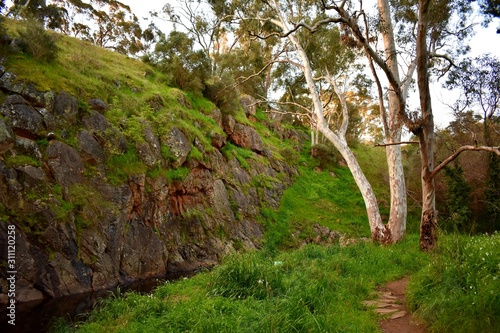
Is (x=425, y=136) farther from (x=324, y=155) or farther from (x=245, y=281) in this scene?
(x=324, y=155)

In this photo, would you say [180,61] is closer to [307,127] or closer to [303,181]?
[303,181]

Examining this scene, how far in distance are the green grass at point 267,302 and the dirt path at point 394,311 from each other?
0.17m

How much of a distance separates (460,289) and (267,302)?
7.90ft

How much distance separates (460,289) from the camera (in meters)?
4.06

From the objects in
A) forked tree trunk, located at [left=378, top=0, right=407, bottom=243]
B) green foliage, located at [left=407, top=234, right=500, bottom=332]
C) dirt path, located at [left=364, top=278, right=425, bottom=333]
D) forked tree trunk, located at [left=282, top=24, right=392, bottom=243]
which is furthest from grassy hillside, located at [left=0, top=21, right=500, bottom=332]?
forked tree trunk, located at [left=282, top=24, right=392, bottom=243]

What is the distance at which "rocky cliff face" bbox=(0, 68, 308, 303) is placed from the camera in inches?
330

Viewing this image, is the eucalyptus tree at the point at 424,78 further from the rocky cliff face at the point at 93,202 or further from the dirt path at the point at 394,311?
the rocky cliff face at the point at 93,202

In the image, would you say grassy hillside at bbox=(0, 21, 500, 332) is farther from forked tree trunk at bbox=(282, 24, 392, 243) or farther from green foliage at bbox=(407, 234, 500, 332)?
forked tree trunk at bbox=(282, 24, 392, 243)

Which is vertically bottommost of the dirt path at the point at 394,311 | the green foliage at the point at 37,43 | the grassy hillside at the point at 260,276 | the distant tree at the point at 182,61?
the dirt path at the point at 394,311

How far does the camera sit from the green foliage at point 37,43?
11.5 metres

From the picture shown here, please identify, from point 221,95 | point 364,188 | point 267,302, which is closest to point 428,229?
point 364,188

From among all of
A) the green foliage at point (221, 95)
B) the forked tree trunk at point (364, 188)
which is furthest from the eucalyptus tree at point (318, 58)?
the green foliage at point (221, 95)

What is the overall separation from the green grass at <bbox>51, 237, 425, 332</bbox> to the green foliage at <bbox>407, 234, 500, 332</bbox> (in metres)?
0.71

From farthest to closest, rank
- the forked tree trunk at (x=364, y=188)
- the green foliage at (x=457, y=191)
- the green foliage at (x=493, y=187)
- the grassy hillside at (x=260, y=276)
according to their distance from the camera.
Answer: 1. the green foliage at (x=457, y=191)
2. the green foliage at (x=493, y=187)
3. the forked tree trunk at (x=364, y=188)
4. the grassy hillside at (x=260, y=276)
